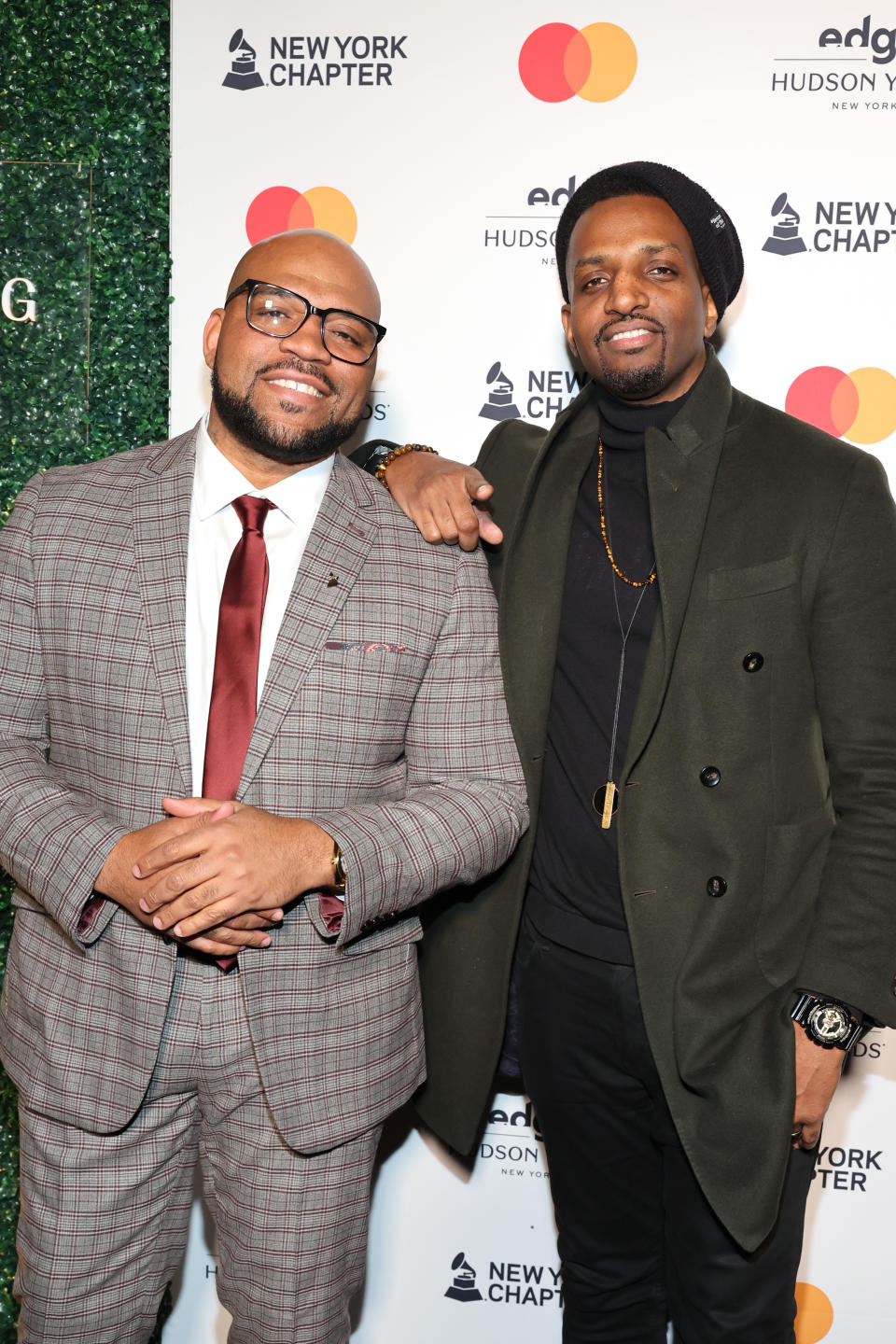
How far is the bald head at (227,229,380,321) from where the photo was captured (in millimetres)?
2033

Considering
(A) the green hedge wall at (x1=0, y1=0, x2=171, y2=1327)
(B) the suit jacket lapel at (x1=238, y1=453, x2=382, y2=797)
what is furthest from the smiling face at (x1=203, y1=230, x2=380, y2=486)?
(A) the green hedge wall at (x1=0, y1=0, x2=171, y2=1327)

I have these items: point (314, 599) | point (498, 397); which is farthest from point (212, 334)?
point (498, 397)

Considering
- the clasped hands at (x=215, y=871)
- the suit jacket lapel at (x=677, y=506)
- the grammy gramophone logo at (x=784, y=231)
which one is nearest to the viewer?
the clasped hands at (x=215, y=871)

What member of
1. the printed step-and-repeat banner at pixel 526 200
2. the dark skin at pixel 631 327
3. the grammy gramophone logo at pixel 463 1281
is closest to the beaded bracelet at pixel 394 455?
the dark skin at pixel 631 327

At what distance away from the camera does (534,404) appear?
8.60 ft

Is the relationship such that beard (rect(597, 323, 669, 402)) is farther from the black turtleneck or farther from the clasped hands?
the clasped hands

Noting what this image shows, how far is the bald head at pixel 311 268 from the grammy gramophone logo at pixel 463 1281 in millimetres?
2158

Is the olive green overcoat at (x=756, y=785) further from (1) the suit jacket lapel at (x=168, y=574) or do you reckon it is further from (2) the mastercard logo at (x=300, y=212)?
(2) the mastercard logo at (x=300, y=212)

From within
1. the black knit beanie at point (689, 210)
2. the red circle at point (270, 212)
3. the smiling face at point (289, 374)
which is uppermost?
the red circle at point (270, 212)

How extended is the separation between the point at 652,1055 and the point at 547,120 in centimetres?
193

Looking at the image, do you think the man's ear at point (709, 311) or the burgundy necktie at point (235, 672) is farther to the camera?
the man's ear at point (709, 311)

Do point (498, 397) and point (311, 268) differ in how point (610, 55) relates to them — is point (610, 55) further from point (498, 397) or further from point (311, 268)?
point (311, 268)

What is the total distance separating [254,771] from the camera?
1.86 metres

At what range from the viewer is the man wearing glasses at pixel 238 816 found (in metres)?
1.84
